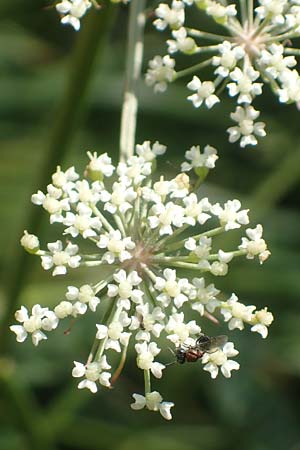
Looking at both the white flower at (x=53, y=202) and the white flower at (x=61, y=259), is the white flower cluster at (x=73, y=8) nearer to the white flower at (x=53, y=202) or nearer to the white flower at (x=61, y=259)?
the white flower at (x=53, y=202)

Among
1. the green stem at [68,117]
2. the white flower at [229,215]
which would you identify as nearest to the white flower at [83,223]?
the white flower at [229,215]

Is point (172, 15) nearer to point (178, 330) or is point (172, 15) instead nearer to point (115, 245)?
point (115, 245)

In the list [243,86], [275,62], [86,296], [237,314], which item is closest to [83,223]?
[86,296]

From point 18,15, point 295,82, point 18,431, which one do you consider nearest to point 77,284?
point 18,431

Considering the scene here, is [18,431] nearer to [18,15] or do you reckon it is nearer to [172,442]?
[172,442]

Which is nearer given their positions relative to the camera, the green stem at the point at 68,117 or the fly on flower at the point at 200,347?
the fly on flower at the point at 200,347

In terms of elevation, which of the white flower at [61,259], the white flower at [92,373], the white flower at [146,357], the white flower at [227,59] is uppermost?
the white flower at [227,59]

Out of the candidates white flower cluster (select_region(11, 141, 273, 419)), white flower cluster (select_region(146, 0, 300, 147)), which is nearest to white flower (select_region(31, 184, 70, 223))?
white flower cluster (select_region(11, 141, 273, 419))

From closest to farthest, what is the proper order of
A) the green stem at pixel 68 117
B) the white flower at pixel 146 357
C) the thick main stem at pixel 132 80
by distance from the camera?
1. the white flower at pixel 146 357
2. the thick main stem at pixel 132 80
3. the green stem at pixel 68 117
